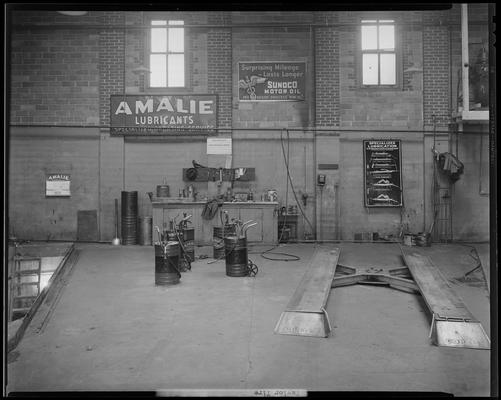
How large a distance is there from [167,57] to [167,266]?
601cm

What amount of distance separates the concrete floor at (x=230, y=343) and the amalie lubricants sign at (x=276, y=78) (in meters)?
4.99

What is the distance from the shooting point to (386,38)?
1104 centimetres

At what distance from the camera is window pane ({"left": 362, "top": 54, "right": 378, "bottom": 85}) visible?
11031mm

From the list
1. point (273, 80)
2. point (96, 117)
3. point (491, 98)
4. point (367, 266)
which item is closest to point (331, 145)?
point (273, 80)

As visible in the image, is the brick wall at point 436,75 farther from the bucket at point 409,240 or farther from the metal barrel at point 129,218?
the metal barrel at point 129,218

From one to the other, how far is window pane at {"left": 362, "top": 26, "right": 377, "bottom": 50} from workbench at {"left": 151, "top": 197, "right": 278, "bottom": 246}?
4293 mm

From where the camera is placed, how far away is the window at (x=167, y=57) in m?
11.1

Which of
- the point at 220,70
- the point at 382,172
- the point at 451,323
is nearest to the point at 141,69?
the point at 220,70

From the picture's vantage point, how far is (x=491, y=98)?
2.84m

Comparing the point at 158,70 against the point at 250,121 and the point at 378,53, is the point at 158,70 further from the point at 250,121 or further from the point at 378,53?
the point at 378,53

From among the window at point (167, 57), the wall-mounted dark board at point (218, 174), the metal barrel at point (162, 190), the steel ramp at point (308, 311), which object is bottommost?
the steel ramp at point (308, 311)

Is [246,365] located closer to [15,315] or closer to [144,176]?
[15,315]

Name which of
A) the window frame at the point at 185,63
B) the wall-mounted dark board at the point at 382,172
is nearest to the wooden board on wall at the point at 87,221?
the window frame at the point at 185,63

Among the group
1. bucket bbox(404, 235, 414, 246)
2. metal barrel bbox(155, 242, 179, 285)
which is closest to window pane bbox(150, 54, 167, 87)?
metal barrel bbox(155, 242, 179, 285)
